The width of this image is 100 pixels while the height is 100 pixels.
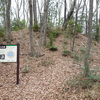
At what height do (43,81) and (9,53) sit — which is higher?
(9,53)

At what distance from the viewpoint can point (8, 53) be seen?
469 centimetres

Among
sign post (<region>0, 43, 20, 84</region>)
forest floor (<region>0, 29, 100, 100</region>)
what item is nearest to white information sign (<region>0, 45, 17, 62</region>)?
sign post (<region>0, 43, 20, 84</region>)

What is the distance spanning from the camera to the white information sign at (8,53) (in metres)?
4.68

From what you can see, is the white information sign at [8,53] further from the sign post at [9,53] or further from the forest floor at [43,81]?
the forest floor at [43,81]

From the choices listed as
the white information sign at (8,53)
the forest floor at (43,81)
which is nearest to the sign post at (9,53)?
the white information sign at (8,53)

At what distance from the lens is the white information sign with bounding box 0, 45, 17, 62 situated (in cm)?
468

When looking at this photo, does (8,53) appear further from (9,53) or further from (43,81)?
(43,81)

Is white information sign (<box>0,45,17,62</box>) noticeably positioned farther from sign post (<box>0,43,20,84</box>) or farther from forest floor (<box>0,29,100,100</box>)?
forest floor (<box>0,29,100,100</box>)

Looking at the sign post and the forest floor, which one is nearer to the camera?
the forest floor

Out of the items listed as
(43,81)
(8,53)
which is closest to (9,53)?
(8,53)

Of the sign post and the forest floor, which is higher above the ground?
the sign post

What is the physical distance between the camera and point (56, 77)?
18.5ft

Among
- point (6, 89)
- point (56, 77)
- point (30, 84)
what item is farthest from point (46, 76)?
point (6, 89)

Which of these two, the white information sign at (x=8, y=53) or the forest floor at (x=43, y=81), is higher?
the white information sign at (x=8, y=53)
